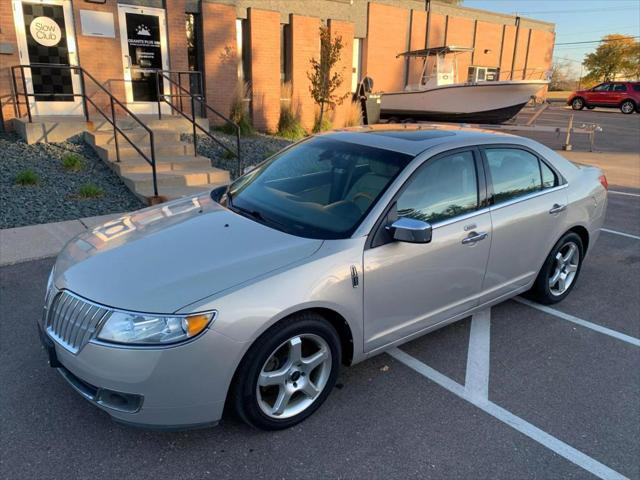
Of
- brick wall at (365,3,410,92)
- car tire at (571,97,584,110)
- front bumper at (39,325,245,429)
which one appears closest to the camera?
front bumper at (39,325,245,429)

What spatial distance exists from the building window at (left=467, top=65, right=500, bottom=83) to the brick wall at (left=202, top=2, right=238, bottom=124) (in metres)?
15.2

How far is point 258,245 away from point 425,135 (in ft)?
5.62

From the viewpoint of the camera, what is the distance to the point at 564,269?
4.70m

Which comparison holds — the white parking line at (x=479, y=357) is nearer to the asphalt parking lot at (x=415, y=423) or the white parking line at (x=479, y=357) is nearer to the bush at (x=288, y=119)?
the asphalt parking lot at (x=415, y=423)

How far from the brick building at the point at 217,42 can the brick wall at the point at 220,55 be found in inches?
1.1

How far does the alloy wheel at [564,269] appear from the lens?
181 inches

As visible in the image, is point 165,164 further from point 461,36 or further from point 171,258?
point 461,36

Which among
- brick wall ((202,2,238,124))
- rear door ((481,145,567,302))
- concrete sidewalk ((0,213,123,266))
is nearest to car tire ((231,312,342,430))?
rear door ((481,145,567,302))

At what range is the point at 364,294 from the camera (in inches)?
119

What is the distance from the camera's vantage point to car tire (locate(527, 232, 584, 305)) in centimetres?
447

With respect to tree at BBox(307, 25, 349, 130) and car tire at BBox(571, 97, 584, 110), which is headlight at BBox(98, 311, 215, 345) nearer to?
tree at BBox(307, 25, 349, 130)

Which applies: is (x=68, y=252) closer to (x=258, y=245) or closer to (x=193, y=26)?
(x=258, y=245)

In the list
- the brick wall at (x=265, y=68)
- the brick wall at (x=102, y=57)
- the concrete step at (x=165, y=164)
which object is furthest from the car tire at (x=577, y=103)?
the concrete step at (x=165, y=164)

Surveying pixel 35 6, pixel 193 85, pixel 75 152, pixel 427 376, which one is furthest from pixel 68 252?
pixel 193 85
